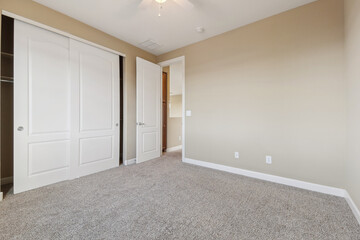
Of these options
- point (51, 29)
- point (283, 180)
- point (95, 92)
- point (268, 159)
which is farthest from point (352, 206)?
point (51, 29)

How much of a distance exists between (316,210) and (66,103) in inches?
147

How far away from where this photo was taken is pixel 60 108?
2.53 metres

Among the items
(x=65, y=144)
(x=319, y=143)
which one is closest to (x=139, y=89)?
(x=65, y=144)

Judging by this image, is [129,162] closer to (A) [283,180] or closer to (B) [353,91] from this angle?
(A) [283,180]

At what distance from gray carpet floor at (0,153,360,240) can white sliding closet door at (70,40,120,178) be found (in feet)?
1.67

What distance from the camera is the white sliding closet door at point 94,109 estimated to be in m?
2.71

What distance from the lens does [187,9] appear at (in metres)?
2.40

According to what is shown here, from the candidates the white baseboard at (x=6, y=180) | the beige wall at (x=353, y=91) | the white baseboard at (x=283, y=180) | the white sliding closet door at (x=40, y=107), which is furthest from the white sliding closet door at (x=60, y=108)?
the beige wall at (x=353, y=91)

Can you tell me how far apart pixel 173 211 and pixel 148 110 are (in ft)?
8.14

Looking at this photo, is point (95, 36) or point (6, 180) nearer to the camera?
point (6, 180)

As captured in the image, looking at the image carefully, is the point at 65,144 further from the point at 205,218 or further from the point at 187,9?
the point at 187,9

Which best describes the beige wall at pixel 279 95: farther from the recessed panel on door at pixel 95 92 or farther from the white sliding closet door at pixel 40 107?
the white sliding closet door at pixel 40 107

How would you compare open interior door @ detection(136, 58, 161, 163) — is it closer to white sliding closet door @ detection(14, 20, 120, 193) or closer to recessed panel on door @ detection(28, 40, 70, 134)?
white sliding closet door @ detection(14, 20, 120, 193)

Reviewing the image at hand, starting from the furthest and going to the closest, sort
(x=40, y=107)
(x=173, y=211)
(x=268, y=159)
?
(x=268, y=159) → (x=40, y=107) → (x=173, y=211)
